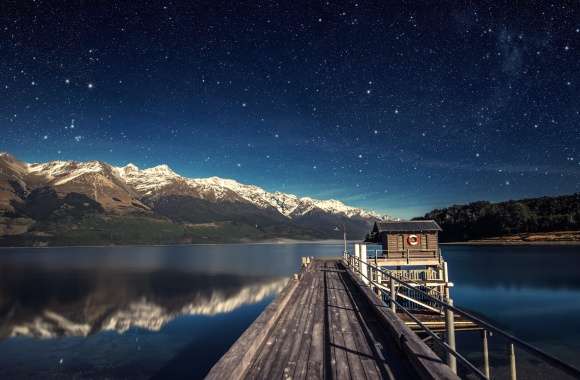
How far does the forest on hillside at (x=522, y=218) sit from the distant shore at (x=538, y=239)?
18.0ft

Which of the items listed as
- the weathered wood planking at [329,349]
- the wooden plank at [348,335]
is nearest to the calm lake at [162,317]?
the wooden plank at [348,335]

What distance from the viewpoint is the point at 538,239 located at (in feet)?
515

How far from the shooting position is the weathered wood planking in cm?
758

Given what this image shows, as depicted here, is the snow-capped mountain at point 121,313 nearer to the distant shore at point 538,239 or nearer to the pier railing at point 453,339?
the pier railing at point 453,339

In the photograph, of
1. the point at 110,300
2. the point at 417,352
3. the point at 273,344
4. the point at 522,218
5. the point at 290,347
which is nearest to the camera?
the point at 417,352

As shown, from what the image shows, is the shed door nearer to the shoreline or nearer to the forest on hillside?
the shoreline

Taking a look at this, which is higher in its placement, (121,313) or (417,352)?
(417,352)

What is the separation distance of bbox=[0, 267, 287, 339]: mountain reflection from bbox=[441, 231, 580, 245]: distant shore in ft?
450

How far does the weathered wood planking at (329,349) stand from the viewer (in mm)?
7582

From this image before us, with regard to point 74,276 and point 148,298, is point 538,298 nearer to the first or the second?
point 148,298

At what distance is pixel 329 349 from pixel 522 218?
198m

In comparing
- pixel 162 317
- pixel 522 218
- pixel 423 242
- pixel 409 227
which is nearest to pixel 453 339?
pixel 409 227

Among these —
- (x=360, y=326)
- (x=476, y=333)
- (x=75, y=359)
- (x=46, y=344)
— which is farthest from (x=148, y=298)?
(x=360, y=326)

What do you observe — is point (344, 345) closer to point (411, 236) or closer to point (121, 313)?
point (411, 236)
